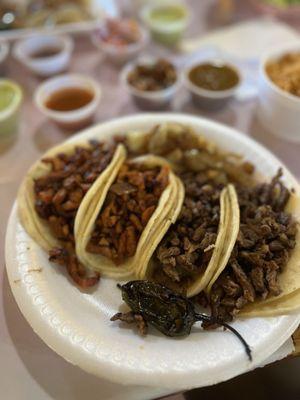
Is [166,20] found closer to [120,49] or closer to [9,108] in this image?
[120,49]

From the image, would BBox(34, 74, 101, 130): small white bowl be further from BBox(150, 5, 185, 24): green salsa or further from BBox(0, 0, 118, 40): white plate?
BBox(150, 5, 185, 24): green salsa

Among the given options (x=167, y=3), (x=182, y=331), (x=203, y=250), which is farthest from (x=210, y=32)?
(x=182, y=331)

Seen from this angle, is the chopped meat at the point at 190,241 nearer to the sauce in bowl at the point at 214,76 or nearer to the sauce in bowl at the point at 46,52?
the sauce in bowl at the point at 214,76

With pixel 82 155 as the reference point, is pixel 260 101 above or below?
below

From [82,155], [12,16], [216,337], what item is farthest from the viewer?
[12,16]

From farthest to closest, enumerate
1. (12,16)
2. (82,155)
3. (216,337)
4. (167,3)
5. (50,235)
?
(167,3) → (12,16) → (82,155) → (50,235) → (216,337)

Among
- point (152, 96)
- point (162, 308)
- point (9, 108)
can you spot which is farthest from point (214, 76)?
point (162, 308)

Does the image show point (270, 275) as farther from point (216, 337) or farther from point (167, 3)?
point (167, 3)
